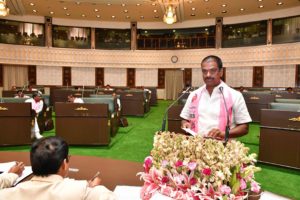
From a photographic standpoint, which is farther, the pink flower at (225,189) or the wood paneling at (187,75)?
the wood paneling at (187,75)

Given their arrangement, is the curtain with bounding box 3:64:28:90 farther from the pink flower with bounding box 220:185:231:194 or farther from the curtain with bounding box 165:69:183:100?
the pink flower with bounding box 220:185:231:194

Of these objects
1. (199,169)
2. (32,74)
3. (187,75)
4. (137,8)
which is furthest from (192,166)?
(32,74)

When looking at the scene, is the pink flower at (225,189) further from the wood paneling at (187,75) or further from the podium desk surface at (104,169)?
the wood paneling at (187,75)

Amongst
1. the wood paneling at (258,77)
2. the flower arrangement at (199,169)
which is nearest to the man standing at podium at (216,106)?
the flower arrangement at (199,169)

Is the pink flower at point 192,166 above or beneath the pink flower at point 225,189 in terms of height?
above

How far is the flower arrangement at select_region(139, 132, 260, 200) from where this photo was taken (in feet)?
3.40

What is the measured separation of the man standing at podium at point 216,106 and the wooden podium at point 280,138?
278 centimetres

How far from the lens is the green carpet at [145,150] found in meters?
3.95

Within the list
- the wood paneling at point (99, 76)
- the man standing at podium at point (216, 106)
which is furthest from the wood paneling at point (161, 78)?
the man standing at podium at point (216, 106)

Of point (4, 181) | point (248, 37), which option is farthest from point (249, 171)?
point (248, 37)

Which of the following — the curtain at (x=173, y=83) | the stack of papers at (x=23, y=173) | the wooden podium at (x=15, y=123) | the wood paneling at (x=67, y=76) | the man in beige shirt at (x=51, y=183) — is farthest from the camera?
the curtain at (x=173, y=83)

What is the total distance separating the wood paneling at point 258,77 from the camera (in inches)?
663

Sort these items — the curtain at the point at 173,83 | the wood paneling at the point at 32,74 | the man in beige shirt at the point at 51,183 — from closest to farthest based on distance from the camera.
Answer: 1. the man in beige shirt at the point at 51,183
2. the wood paneling at the point at 32,74
3. the curtain at the point at 173,83

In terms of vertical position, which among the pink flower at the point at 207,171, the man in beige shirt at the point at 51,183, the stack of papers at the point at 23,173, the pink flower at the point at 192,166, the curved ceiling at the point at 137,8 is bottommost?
the stack of papers at the point at 23,173
